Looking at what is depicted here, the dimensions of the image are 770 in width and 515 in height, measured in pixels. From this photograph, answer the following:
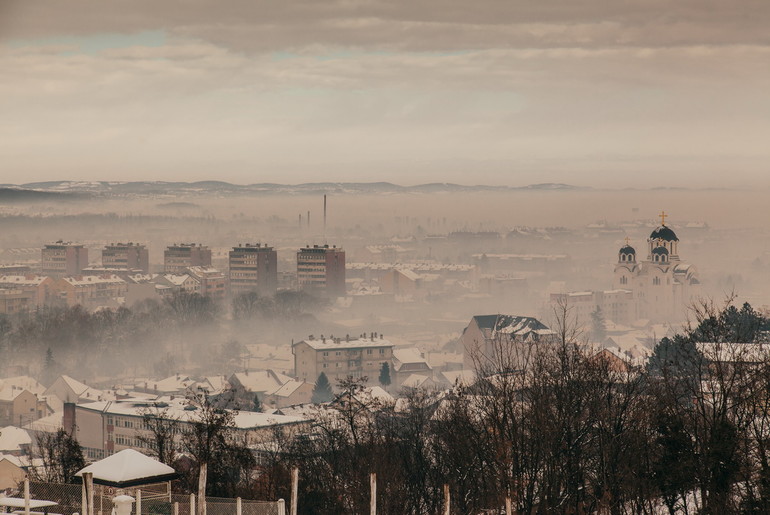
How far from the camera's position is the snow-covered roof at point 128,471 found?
8969 millimetres

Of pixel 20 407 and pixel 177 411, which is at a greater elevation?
pixel 177 411

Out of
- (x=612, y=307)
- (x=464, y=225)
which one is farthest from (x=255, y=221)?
(x=612, y=307)

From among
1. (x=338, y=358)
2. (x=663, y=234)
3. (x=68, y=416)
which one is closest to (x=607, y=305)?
(x=663, y=234)

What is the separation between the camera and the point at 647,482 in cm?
1166

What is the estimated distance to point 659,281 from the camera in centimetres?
8644

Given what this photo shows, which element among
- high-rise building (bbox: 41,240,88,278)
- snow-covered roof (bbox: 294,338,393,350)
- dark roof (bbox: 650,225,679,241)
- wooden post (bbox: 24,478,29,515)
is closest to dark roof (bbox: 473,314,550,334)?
snow-covered roof (bbox: 294,338,393,350)

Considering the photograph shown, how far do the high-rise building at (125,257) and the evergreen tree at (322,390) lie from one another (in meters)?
44.1

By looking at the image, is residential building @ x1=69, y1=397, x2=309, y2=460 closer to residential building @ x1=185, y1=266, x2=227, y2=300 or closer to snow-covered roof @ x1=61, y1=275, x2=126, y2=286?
snow-covered roof @ x1=61, y1=275, x2=126, y2=286

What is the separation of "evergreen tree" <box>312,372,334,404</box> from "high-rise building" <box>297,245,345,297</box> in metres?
35.6

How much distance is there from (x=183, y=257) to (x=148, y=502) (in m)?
93.3

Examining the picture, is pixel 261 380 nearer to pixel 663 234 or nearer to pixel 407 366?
pixel 407 366

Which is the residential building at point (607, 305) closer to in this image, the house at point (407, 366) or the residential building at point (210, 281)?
the house at point (407, 366)

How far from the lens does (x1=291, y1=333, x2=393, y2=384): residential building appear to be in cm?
6419

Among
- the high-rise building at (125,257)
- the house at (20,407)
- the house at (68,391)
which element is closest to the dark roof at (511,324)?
the house at (68,391)
